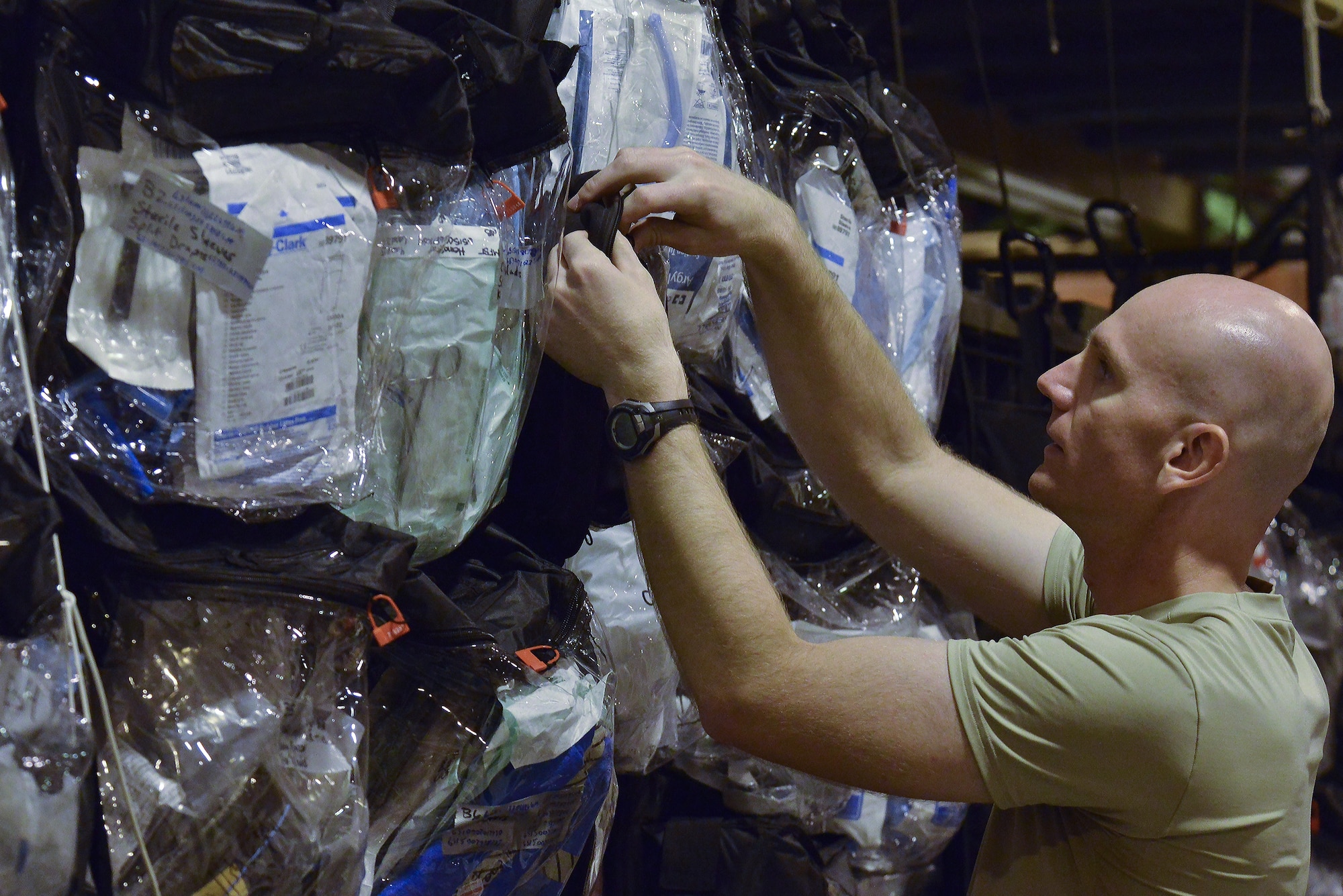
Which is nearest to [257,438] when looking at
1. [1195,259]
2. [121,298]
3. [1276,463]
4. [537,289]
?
[121,298]

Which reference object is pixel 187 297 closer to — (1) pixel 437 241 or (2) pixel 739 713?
(1) pixel 437 241

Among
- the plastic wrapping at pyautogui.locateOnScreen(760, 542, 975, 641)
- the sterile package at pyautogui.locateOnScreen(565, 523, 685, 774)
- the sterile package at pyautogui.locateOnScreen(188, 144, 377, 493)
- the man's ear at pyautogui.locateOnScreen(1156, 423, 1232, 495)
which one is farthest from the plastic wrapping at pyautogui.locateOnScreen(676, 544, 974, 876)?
the sterile package at pyautogui.locateOnScreen(188, 144, 377, 493)

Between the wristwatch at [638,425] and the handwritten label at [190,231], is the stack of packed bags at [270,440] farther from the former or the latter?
the wristwatch at [638,425]

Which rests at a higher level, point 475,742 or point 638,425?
point 638,425

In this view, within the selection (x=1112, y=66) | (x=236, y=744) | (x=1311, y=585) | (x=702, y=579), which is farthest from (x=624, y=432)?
(x=1311, y=585)

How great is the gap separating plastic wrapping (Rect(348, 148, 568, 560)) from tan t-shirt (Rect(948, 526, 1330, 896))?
39cm

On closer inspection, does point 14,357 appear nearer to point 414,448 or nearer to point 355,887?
point 414,448

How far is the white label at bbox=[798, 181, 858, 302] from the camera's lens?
1.35m

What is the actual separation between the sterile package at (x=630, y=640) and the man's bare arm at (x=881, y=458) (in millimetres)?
217

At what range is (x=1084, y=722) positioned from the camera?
88 centimetres

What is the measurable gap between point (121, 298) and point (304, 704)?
0.30 metres

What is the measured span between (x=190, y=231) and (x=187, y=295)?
4 centimetres

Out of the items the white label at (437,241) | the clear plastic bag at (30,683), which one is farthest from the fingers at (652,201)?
the clear plastic bag at (30,683)

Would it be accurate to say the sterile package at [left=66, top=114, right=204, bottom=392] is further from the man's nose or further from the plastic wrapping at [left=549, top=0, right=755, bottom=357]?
the man's nose
